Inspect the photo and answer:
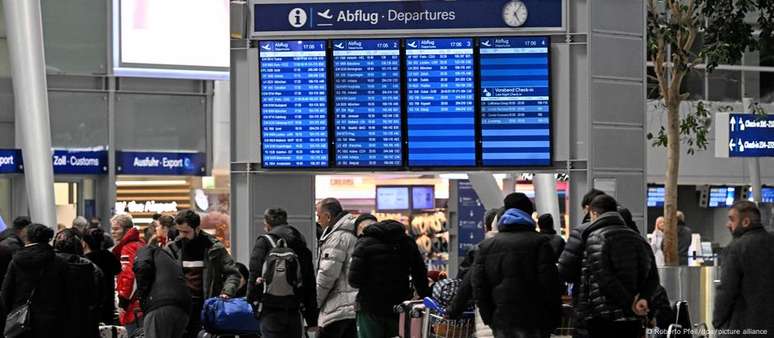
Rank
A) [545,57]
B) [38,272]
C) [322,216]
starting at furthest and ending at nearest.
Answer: [545,57]
[322,216]
[38,272]

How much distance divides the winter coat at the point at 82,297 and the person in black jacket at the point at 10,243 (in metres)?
1.38

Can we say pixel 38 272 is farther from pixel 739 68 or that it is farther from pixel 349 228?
pixel 739 68

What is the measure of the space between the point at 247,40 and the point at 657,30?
5635 millimetres

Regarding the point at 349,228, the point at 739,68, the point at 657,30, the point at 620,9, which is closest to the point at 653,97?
the point at 739,68

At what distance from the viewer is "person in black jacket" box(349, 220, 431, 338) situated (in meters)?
12.7

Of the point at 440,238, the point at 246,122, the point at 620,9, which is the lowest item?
the point at 440,238

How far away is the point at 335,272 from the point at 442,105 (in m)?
2.32

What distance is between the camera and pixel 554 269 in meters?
10.7

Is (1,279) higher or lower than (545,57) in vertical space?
lower

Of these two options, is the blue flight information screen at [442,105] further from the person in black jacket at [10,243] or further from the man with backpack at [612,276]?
the man with backpack at [612,276]

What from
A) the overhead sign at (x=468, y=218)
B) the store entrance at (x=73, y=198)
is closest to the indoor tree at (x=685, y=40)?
the overhead sign at (x=468, y=218)

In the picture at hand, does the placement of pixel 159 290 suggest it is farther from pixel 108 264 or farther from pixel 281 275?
pixel 108 264

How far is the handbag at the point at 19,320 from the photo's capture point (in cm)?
1135

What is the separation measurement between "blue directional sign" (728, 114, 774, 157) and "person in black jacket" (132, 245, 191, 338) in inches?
339
